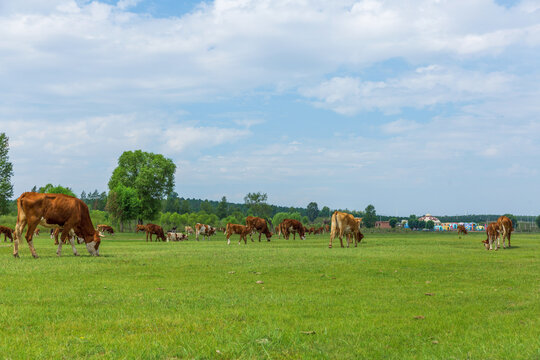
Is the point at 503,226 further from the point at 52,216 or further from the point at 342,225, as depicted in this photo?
the point at 52,216

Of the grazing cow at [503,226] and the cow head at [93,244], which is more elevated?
the grazing cow at [503,226]

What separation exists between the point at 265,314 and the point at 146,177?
83260 millimetres

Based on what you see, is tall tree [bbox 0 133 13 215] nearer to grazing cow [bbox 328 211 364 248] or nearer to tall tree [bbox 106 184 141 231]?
tall tree [bbox 106 184 141 231]

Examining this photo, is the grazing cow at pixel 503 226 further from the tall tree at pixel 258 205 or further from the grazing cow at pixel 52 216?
the tall tree at pixel 258 205

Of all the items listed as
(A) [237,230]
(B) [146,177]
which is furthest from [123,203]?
(A) [237,230]

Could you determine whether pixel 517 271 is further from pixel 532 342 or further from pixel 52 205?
pixel 52 205

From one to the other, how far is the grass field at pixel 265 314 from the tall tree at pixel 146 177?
7548 centimetres

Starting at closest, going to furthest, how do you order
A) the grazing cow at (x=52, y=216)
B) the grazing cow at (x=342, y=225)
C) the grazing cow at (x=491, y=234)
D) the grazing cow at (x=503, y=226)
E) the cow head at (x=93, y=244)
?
1. the grazing cow at (x=52, y=216)
2. the cow head at (x=93, y=244)
3. the grazing cow at (x=491, y=234)
4. the grazing cow at (x=503, y=226)
5. the grazing cow at (x=342, y=225)

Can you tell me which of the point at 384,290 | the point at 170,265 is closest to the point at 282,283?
the point at 384,290

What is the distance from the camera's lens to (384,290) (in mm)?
11328

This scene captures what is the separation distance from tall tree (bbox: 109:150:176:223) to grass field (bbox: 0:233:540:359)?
75484mm

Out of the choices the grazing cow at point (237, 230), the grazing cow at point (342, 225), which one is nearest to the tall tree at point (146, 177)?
the grazing cow at point (237, 230)

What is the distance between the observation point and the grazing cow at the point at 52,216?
764 inches

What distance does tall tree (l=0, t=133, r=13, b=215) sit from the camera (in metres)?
71.1
